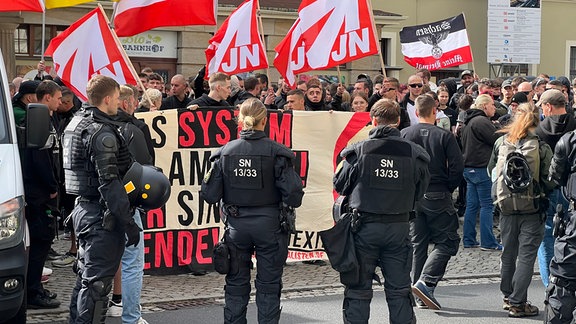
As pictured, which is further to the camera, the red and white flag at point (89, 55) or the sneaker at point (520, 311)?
the red and white flag at point (89, 55)

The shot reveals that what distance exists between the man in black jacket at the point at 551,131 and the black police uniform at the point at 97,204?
3.91 metres

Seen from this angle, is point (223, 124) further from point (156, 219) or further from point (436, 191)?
point (436, 191)

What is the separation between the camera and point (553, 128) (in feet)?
31.6

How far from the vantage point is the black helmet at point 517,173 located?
8.58 metres

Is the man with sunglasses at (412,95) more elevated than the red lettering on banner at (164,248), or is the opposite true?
the man with sunglasses at (412,95)

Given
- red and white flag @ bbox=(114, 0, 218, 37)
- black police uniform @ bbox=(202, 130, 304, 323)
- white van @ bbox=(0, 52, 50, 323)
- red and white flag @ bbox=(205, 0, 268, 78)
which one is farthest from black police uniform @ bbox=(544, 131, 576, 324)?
red and white flag @ bbox=(205, 0, 268, 78)

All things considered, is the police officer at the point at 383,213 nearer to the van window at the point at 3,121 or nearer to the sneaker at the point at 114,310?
the sneaker at the point at 114,310

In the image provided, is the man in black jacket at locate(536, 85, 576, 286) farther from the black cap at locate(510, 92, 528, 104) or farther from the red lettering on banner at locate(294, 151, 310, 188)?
the black cap at locate(510, 92, 528, 104)

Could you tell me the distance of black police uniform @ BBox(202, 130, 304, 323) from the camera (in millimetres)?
7367

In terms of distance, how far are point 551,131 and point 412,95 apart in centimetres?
335

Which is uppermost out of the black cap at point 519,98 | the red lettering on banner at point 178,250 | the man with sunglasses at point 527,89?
the man with sunglasses at point 527,89

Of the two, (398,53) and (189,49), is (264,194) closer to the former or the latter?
(189,49)

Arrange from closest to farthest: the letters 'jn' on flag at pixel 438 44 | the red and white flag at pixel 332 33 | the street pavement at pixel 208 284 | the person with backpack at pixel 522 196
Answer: the person with backpack at pixel 522 196
the street pavement at pixel 208 284
the red and white flag at pixel 332 33
the letters 'jn' on flag at pixel 438 44

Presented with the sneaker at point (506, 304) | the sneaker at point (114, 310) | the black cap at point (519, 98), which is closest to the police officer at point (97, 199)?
the sneaker at point (114, 310)
